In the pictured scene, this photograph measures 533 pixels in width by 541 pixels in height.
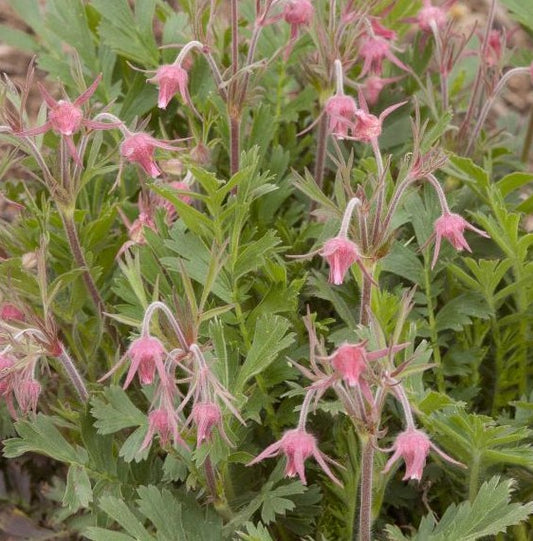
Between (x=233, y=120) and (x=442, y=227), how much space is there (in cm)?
65

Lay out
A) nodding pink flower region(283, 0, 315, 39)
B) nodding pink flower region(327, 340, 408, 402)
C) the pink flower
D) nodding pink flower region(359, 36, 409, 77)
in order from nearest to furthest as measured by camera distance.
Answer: nodding pink flower region(327, 340, 408, 402), the pink flower, nodding pink flower region(283, 0, 315, 39), nodding pink flower region(359, 36, 409, 77)

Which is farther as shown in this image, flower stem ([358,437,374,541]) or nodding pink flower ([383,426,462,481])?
flower stem ([358,437,374,541])

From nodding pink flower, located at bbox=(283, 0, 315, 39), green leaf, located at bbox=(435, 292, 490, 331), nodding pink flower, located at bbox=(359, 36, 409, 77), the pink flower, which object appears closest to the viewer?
the pink flower

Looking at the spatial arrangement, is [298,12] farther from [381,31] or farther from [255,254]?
[255,254]

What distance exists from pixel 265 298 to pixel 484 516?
2.34ft

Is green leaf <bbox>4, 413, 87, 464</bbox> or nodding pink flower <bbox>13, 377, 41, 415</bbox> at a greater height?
nodding pink flower <bbox>13, 377, 41, 415</bbox>

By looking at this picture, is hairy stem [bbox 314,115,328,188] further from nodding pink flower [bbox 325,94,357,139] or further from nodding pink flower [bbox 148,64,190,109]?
nodding pink flower [bbox 148,64,190,109]

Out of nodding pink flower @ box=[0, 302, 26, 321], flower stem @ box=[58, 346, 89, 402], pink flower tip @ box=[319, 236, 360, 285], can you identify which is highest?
pink flower tip @ box=[319, 236, 360, 285]

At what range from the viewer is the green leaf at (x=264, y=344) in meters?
2.03

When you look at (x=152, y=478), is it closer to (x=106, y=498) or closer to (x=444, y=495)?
(x=106, y=498)

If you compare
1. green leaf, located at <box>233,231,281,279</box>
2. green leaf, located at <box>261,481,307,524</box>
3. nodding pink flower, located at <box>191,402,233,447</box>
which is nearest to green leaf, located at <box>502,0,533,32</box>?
green leaf, located at <box>233,231,281,279</box>

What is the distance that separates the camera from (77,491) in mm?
2051

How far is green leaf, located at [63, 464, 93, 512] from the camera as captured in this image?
204 cm

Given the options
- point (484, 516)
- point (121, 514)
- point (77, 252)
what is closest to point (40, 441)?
point (121, 514)
